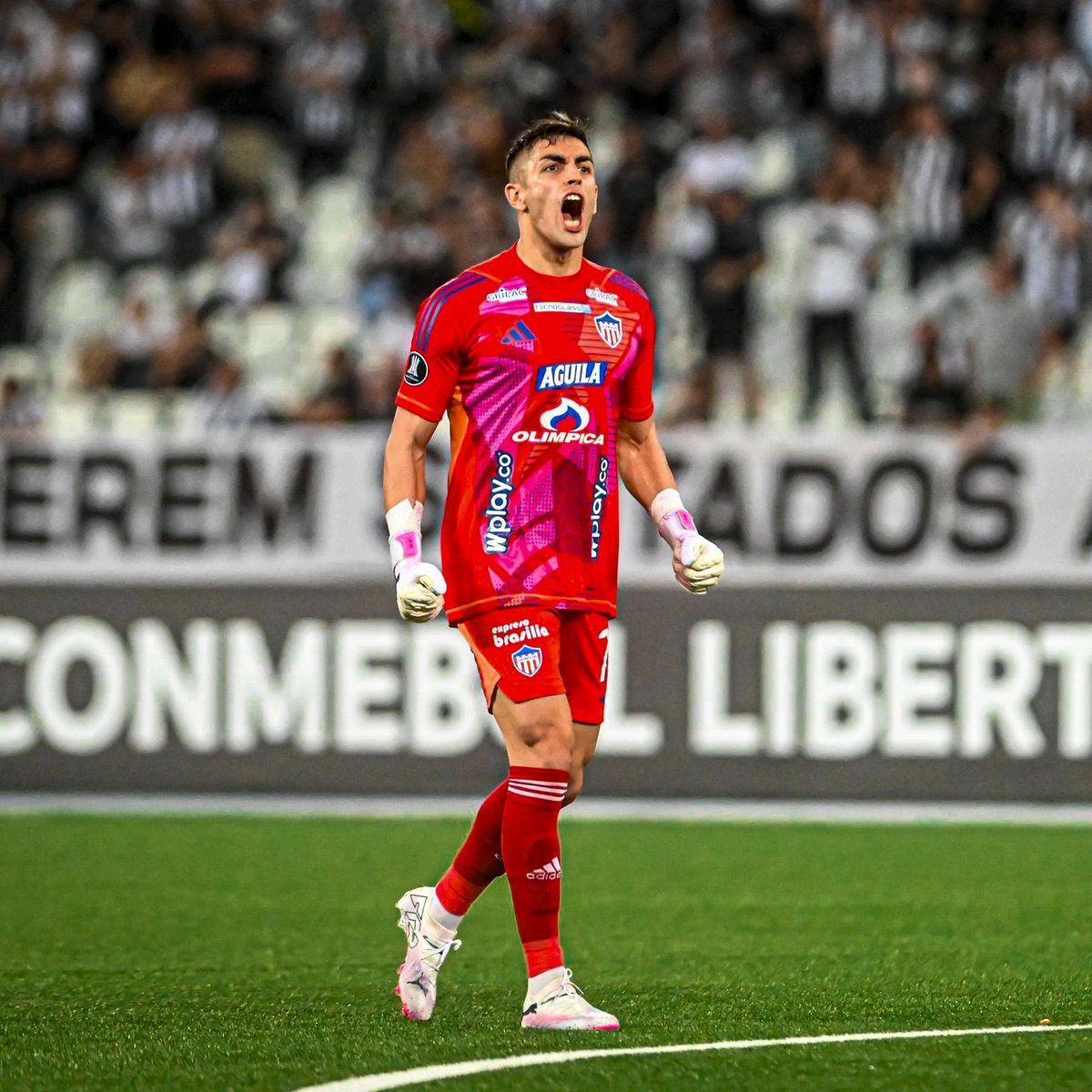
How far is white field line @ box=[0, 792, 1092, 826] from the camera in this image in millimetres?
11172

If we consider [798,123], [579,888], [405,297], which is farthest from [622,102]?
[579,888]

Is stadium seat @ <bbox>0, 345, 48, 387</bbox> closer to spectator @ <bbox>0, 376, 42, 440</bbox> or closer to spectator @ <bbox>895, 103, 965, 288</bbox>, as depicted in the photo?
spectator @ <bbox>0, 376, 42, 440</bbox>

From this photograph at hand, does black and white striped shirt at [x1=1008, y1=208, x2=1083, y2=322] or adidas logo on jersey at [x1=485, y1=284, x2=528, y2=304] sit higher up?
black and white striped shirt at [x1=1008, y1=208, x2=1083, y2=322]

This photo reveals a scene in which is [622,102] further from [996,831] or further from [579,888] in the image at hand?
[579,888]

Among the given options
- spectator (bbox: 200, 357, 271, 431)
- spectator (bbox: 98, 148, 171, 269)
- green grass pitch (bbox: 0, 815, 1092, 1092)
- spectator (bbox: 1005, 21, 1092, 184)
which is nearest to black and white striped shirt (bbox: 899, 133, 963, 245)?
spectator (bbox: 1005, 21, 1092, 184)

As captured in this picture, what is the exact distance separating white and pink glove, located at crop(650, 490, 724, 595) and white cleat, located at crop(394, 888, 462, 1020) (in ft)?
3.57

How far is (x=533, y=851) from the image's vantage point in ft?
17.9

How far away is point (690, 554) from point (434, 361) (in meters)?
0.82

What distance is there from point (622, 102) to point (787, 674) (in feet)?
22.9

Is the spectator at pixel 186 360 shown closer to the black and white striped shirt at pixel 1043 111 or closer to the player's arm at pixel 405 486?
the black and white striped shirt at pixel 1043 111

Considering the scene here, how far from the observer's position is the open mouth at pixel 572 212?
5602mm

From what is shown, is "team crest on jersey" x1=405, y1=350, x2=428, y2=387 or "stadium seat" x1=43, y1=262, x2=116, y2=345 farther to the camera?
"stadium seat" x1=43, y1=262, x2=116, y2=345

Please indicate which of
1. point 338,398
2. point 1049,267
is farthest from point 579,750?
point 1049,267

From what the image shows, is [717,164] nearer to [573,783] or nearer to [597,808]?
[597,808]
